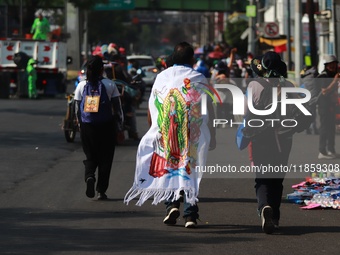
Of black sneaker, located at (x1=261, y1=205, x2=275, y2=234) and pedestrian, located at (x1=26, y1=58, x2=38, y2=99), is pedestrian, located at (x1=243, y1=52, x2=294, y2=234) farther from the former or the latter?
pedestrian, located at (x1=26, y1=58, x2=38, y2=99)

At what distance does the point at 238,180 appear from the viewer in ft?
50.4

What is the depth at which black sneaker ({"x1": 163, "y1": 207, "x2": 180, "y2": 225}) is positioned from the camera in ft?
35.6

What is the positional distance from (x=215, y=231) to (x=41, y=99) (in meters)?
29.4

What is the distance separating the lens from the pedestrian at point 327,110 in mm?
18688

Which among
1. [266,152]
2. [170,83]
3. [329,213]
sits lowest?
[329,213]

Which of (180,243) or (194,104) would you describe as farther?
(194,104)

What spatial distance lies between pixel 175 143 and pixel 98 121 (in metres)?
2.55

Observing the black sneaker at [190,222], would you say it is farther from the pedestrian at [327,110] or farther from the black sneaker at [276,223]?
the pedestrian at [327,110]

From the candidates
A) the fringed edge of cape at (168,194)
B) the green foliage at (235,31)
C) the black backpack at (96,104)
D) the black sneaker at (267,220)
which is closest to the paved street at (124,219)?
the black sneaker at (267,220)

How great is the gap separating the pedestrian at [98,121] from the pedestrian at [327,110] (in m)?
6.31

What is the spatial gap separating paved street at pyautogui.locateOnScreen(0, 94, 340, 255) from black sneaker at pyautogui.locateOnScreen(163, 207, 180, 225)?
8 cm

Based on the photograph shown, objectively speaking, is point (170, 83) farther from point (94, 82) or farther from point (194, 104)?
point (94, 82)

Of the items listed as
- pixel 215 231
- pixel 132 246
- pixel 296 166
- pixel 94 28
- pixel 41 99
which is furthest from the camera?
pixel 94 28

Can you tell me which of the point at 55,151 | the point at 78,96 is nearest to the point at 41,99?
the point at 55,151
